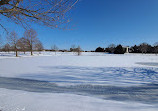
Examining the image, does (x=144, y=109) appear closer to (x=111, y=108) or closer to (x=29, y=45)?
(x=111, y=108)

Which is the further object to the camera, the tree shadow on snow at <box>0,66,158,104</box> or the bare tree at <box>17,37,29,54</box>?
the bare tree at <box>17,37,29,54</box>

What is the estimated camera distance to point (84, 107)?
8.68ft

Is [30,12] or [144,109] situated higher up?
[30,12]

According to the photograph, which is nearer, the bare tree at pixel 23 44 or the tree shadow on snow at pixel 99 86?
the tree shadow on snow at pixel 99 86

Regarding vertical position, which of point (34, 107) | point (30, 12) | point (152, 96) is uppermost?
Answer: point (30, 12)

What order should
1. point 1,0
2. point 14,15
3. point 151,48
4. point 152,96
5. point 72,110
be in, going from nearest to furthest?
point 1,0, point 72,110, point 14,15, point 152,96, point 151,48

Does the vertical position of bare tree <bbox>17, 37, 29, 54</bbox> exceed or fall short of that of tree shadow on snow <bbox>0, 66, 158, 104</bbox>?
it exceeds it

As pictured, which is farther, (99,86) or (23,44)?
(23,44)

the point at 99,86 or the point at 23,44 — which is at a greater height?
the point at 23,44

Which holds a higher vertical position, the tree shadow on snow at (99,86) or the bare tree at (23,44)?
the bare tree at (23,44)

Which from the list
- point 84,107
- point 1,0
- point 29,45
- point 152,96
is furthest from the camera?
point 29,45

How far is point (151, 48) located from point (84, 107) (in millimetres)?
84678

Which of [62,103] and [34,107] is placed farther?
[62,103]

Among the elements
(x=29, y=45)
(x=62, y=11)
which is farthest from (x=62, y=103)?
(x=29, y=45)
